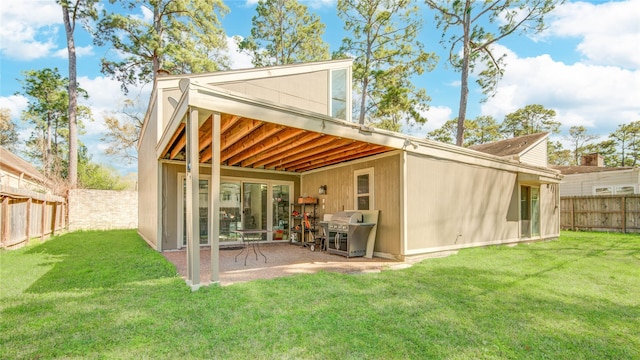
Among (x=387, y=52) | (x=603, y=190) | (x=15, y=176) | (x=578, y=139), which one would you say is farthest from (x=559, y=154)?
(x=15, y=176)

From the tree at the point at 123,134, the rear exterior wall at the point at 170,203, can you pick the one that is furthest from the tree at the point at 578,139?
the tree at the point at 123,134

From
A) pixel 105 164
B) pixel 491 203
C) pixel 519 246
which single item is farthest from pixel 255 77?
pixel 105 164

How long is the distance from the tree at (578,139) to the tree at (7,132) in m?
42.6

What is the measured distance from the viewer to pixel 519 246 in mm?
7973

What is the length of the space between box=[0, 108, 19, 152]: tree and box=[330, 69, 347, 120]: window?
21008mm

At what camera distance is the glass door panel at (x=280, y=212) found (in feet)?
29.8

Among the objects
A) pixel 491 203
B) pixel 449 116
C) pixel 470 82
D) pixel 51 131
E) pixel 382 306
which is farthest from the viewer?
pixel 449 116

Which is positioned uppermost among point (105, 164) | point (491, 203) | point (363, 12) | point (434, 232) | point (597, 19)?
point (363, 12)

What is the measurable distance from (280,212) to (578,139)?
101ft

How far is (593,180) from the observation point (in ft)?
49.2

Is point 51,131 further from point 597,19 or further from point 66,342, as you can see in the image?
point 597,19

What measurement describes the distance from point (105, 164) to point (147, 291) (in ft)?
64.7

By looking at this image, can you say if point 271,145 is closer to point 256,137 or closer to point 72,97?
point 256,137

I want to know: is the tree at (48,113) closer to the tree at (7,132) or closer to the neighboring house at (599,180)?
the tree at (7,132)
